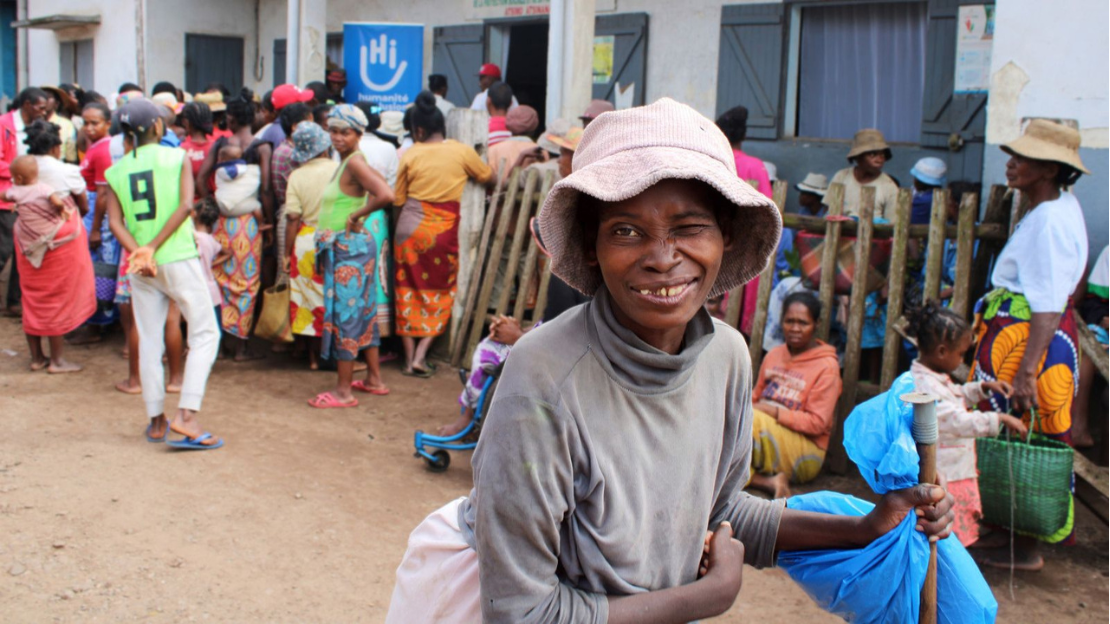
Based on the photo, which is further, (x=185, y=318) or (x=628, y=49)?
(x=628, y=49)

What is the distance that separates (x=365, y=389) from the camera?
283 inches

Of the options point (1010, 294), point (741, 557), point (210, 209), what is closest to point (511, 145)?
point (210, 209)

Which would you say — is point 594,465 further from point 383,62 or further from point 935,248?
point 383,62

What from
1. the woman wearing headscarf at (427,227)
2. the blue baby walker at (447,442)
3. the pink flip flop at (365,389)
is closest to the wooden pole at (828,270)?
the blue baby walker at (447,442)

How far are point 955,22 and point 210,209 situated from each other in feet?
20.1

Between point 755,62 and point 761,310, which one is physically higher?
point 755,62

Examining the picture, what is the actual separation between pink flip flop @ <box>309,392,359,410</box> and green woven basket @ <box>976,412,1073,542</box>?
3964 millimetres

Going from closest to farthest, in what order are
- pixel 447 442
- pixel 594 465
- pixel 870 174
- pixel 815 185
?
pixel 594 465 < pixel 447 442 < pixel 870 174 < pixel 815 185

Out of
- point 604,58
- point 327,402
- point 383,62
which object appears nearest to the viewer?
point 327,402

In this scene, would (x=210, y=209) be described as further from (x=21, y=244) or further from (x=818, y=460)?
(x=818, y=460)

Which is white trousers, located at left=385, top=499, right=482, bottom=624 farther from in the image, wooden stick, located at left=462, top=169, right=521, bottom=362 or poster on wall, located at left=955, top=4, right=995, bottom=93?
poster on wall, located at left=955, top=4, right=995, bottom=93

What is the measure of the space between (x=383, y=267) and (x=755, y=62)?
4.36m

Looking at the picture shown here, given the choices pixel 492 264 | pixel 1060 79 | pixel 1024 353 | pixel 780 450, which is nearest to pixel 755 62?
pixel 492 264

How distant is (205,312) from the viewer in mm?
5633
